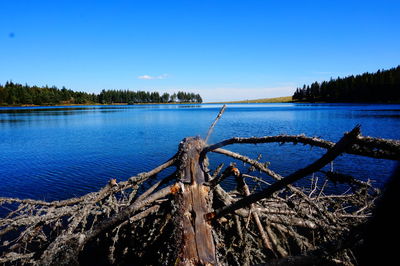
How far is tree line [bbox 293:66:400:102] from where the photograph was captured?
326 feet

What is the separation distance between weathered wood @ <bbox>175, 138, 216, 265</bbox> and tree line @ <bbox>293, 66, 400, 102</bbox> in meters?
123

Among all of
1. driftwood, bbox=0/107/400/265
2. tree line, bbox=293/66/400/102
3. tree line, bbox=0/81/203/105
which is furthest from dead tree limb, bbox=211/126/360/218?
tree line, bbox=0/81/203/105

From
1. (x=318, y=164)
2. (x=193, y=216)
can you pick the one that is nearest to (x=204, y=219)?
(x=193, y=216)

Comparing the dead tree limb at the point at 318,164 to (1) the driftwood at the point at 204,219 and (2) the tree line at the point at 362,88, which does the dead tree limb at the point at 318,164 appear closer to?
(1) the driftwood at the point at 204,219

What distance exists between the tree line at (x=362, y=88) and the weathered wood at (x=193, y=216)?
123 m

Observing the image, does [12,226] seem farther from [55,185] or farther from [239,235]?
[55,185]

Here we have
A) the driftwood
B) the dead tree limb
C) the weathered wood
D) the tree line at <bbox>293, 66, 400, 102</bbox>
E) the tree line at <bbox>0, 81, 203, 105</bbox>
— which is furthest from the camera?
the tree line at <bbox>0, 81, 203, 105</bbox>

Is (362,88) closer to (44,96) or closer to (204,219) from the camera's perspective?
(204,219)

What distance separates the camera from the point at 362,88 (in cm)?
11150

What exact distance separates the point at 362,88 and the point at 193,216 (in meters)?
137

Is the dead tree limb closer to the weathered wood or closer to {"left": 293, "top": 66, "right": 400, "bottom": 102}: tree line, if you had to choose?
the weathered wood

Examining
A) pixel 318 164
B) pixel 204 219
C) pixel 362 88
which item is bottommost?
pixel 204 219

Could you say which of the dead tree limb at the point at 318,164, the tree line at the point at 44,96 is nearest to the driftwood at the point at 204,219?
the dead tree limb at the point at 318,164

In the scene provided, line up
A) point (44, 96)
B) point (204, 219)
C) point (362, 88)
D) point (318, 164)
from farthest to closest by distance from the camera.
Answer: point (44, 96), point (362, 88), point (204, 219), point (318, 164)
